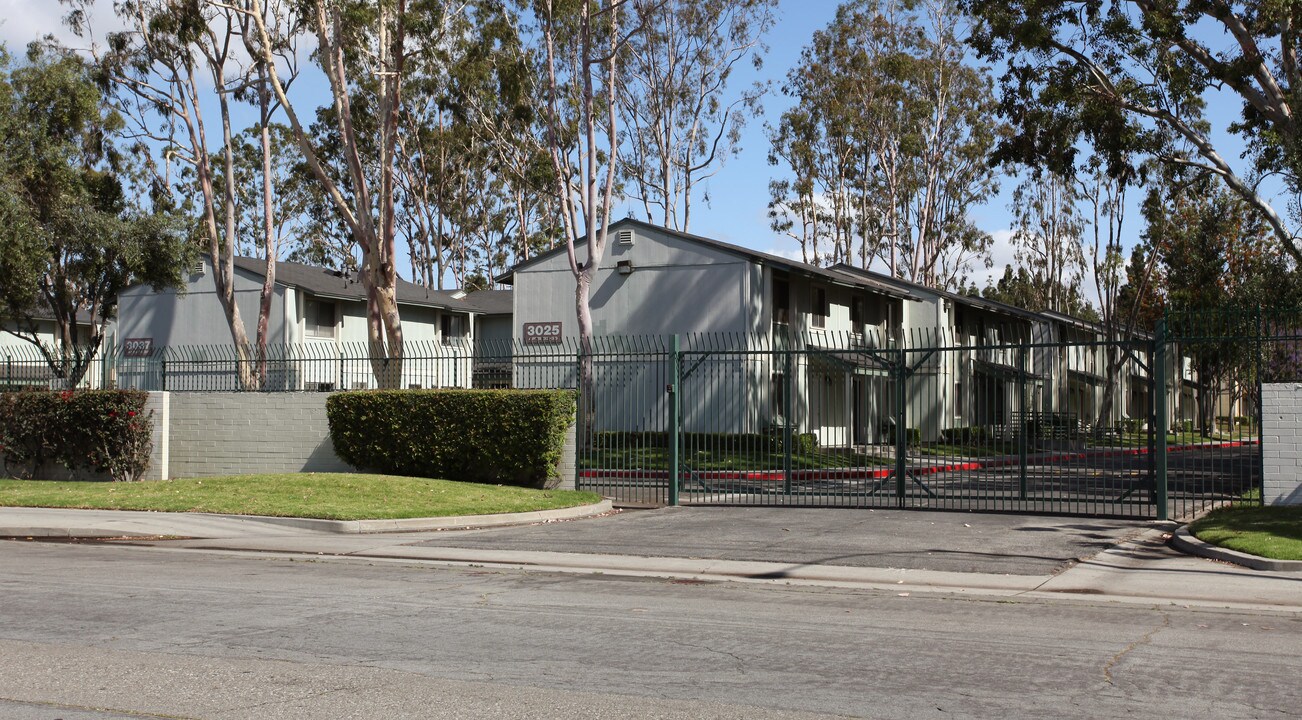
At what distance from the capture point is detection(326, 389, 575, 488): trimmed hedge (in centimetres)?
1948

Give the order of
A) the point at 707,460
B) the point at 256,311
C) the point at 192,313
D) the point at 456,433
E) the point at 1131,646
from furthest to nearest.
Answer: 1. the point at 192,313
2. the point at 256,311
3. the point at 707,460
4. the point at 456,433
5. the point at 1131,646

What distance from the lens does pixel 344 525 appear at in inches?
600

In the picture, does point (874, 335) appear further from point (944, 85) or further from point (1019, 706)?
point (1019, 706)

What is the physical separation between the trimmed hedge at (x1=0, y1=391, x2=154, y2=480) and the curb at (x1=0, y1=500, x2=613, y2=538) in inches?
250

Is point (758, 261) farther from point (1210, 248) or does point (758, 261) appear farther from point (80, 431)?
point (1210, 248)

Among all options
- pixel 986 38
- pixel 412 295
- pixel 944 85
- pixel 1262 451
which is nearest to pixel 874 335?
pixel 944 85

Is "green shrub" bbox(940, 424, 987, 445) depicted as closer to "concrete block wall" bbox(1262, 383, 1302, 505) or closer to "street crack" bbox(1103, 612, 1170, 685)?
"concrete block wall" bbox(1262, 383, 1302, 505)

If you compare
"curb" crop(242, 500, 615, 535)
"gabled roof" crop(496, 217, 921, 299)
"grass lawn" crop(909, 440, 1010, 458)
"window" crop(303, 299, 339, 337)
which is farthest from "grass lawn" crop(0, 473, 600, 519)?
"window" crop(303, 299, 339, 337)

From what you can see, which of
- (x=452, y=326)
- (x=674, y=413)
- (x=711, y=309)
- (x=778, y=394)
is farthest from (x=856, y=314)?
(x=674, y=413)

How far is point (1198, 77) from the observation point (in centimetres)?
2423

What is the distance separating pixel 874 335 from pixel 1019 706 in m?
35.1

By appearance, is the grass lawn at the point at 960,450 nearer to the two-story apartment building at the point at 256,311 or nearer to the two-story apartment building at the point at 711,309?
the two-story apartment building at the point at 711,309

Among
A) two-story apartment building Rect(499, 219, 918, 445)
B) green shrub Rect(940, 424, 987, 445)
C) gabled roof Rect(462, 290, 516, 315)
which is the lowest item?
green shrub Rect(940, 424, 987, 445)

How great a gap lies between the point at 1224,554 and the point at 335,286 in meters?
37.0
